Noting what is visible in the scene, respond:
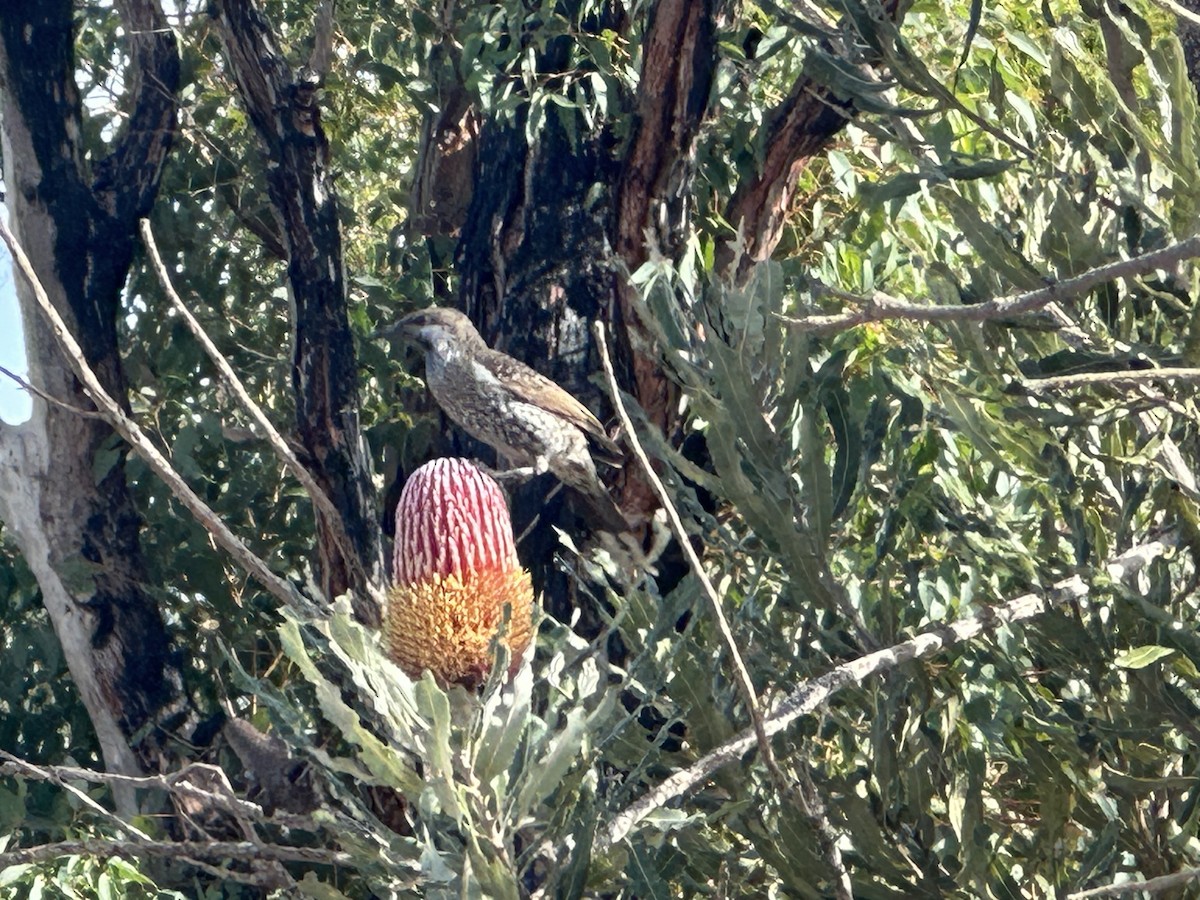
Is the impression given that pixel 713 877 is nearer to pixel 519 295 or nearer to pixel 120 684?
pixel 519 295

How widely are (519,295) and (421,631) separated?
2731 mm

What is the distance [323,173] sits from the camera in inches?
177

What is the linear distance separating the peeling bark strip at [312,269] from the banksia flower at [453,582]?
221 cm

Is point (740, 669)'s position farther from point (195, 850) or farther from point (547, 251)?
point (547, 251)

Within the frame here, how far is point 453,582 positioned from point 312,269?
8.36 ft

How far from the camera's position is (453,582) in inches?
80.0

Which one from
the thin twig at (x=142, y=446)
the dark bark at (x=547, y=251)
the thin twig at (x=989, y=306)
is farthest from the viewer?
the dark bark at (x=547, y=251)

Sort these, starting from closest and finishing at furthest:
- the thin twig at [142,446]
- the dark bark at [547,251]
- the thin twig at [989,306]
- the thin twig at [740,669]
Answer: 1. the thin twig at [740,669]
2. the thin twig at [989,306]
3. the thin twig at [142,446]
4. the dark bark at [547,251]

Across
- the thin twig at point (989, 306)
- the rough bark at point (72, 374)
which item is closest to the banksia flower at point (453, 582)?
the thin twig at point (989, 306)

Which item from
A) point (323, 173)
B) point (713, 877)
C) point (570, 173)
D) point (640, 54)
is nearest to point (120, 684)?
point (323, 173)

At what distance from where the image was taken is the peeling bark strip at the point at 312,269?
4320mm

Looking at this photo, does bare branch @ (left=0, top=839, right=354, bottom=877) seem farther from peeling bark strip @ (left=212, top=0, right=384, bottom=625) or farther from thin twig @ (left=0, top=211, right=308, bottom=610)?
peeling bark strip @ (left=212, top=0, right=384, bottom=625)

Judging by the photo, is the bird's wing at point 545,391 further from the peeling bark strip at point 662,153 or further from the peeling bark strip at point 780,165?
the peeling bark strip at point 780,165

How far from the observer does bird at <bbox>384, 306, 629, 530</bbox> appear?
4.59m
